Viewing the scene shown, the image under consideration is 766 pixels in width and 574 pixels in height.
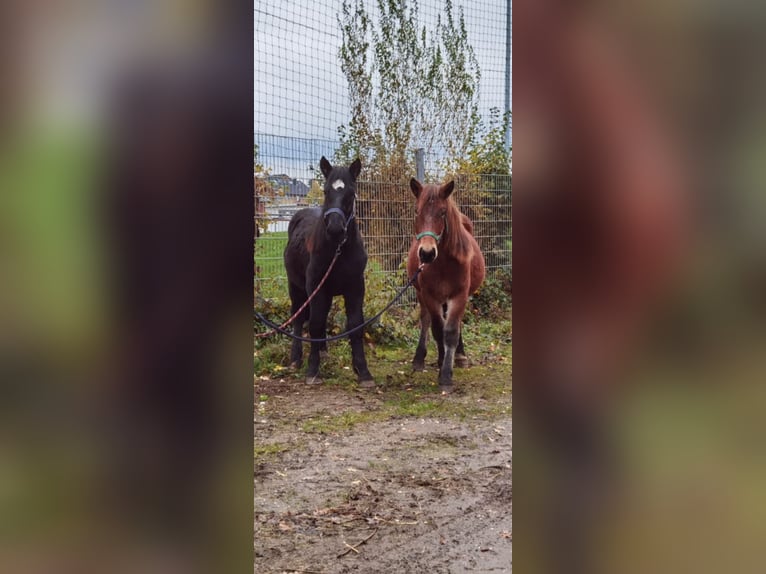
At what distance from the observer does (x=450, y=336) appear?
5.65m

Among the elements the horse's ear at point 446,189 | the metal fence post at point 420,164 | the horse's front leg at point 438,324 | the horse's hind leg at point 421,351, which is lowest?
the horse's hind leg at point 421,351

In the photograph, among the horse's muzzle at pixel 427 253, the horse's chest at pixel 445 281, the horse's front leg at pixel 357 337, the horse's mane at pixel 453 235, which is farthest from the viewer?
the horse's front leg at pixel 357 337

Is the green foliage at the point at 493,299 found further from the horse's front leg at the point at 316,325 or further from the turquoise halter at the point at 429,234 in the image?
the turquoise halter at the point at 429,234

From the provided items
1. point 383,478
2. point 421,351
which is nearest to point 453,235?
point 421,351

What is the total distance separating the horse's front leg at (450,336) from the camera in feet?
18.4

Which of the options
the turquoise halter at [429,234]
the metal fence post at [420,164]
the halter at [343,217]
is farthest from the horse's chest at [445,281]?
the metal fence post at [420,164]

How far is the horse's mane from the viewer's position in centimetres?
532

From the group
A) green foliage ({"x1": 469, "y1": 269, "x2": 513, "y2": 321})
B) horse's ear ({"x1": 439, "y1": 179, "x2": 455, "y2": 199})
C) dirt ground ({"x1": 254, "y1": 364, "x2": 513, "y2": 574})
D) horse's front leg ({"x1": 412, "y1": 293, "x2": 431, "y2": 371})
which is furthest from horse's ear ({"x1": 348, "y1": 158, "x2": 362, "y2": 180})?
green foliage ({"x1": 469, "y1": 269, "x2": 513, "y2": 321})

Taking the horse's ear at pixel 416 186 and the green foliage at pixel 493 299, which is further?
the green foliage at pixel 493 299

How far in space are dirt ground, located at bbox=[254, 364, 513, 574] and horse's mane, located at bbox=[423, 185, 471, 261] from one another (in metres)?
1.13
